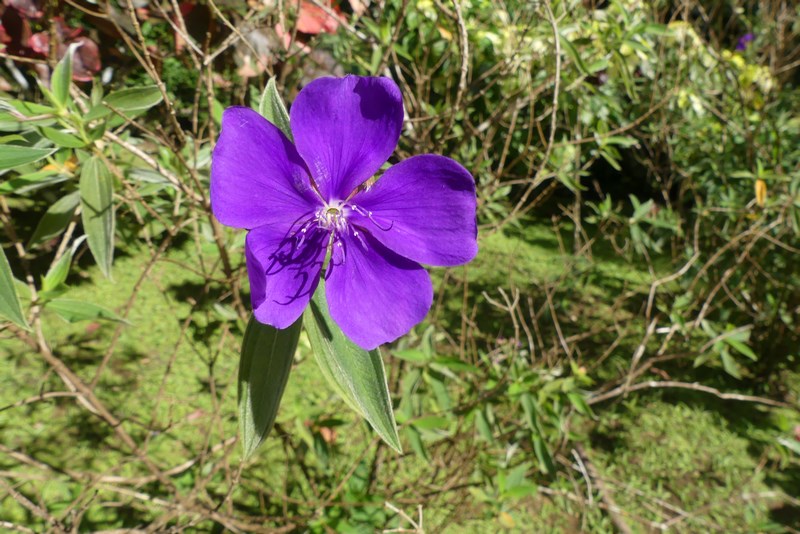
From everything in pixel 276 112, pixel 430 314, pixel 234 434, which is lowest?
pixel 234 434

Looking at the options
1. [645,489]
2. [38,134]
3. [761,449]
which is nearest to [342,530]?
[38,134]

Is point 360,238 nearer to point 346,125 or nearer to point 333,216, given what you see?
point 333,216

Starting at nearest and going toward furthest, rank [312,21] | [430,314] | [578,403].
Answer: [312,21], [578,403], [430,314]

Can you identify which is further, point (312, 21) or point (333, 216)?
point (312, 21)

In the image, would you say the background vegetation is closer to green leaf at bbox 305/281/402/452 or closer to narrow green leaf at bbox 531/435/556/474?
narrow green leaf at bbox 531/435/556/474

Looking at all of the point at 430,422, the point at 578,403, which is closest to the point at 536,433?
the point at 578,403

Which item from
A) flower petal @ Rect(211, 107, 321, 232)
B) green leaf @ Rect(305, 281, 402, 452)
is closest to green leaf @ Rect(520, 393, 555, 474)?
green leaf @ Rect(305, 281, 402, 452)

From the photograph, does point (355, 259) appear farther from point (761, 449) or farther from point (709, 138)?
point (709, 138)

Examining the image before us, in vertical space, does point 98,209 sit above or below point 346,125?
below
